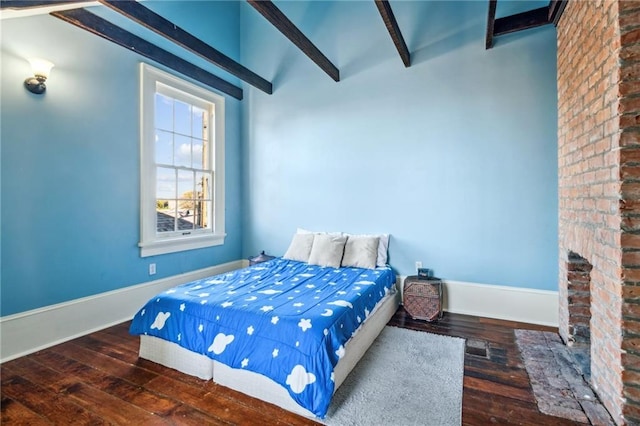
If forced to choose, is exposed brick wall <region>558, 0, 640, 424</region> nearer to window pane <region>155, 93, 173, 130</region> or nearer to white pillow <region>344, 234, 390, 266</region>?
white pillow <region>344, 234, 390, 266</region>

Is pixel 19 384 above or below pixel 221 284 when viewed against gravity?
below

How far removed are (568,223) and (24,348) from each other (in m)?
4.59

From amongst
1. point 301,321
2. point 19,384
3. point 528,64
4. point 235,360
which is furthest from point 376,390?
point 528,64

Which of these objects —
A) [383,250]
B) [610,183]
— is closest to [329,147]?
[383,250]

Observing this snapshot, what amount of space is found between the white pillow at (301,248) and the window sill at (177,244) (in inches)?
45.5

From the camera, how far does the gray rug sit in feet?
5.69

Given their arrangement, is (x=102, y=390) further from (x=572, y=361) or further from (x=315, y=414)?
(x=572, y=361)

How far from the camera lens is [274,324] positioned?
1.96 metres

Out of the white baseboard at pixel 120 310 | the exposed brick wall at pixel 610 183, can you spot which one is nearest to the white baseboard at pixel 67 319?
the white baseboard at pixel 120 310

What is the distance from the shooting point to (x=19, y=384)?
2062 millimetres

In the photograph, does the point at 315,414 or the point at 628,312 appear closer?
the point at 628,312

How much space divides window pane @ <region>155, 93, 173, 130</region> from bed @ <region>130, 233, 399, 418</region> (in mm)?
2089

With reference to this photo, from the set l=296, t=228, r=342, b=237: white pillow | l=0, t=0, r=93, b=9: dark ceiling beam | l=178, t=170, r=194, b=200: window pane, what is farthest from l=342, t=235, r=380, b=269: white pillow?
l=0, t=0, r=93, b=9: dark ceiling beam

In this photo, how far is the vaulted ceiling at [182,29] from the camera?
2318 mm
